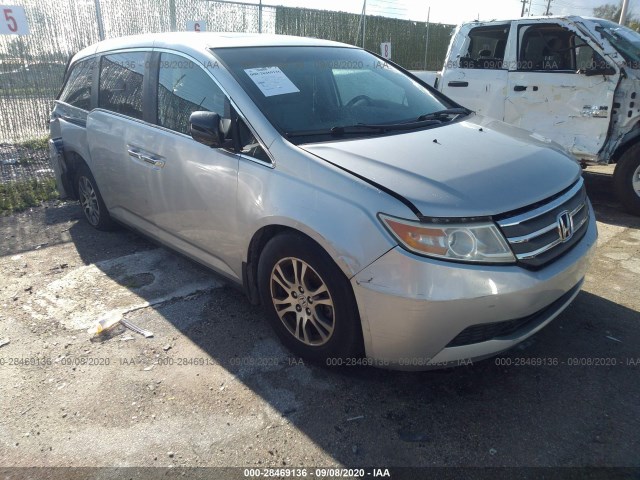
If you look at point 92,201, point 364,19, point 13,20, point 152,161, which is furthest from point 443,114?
point 364,19

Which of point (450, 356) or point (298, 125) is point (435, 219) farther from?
point (298, 125)

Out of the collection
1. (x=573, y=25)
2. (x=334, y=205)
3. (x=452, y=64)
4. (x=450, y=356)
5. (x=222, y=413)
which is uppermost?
(x=573, y=25)

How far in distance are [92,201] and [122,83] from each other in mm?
1338

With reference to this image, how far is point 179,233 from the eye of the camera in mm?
3514

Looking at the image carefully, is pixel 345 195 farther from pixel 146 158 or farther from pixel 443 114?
pixel 146 158

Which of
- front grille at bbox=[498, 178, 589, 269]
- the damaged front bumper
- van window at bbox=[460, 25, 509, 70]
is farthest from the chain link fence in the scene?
front grille at bbox=[498, 178, 589, 269]

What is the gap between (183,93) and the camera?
336cm

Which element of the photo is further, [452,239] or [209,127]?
[209,127]

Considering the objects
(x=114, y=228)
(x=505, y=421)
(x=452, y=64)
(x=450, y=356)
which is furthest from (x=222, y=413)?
(x=452, y=64)

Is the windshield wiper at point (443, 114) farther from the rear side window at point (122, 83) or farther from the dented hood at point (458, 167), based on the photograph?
the rear side window at point (122, 83)

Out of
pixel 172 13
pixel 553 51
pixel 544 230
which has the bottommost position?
pixel 544 230

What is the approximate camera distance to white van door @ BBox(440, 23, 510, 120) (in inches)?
252

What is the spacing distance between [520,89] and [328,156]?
464 centimetres

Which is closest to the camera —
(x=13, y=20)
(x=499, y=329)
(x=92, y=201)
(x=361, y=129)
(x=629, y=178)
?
(x=499, y=329)
